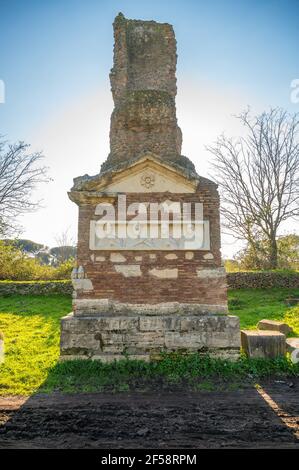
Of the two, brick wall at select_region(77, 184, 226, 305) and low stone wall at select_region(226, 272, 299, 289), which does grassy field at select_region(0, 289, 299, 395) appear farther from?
low stone wall at select_region(226, 272, 299, 289)

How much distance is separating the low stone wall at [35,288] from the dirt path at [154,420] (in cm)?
1132

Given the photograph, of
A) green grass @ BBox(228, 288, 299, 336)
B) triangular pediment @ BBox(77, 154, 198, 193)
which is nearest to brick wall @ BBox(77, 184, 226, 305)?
triangular pediment @ BBox(77, 154, 198, 193)

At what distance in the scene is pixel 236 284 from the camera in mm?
15984

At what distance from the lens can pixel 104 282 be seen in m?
6.80

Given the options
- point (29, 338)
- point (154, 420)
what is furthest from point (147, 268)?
point (29, 338)

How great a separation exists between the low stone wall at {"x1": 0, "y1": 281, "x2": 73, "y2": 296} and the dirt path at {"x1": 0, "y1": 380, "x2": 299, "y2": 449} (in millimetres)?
11317

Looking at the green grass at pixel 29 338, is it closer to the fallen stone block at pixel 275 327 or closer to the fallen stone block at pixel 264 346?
the fallen stone block at pixel 264 346

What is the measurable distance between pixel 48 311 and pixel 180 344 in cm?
838

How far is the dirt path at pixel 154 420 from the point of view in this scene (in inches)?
141

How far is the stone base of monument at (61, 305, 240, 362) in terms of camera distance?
6.32 m

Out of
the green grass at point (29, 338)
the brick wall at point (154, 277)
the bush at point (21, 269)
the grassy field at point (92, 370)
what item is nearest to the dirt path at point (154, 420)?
the grassy field at point (92, 370)

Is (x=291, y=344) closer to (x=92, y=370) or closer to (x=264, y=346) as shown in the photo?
(x=264, y=346)
